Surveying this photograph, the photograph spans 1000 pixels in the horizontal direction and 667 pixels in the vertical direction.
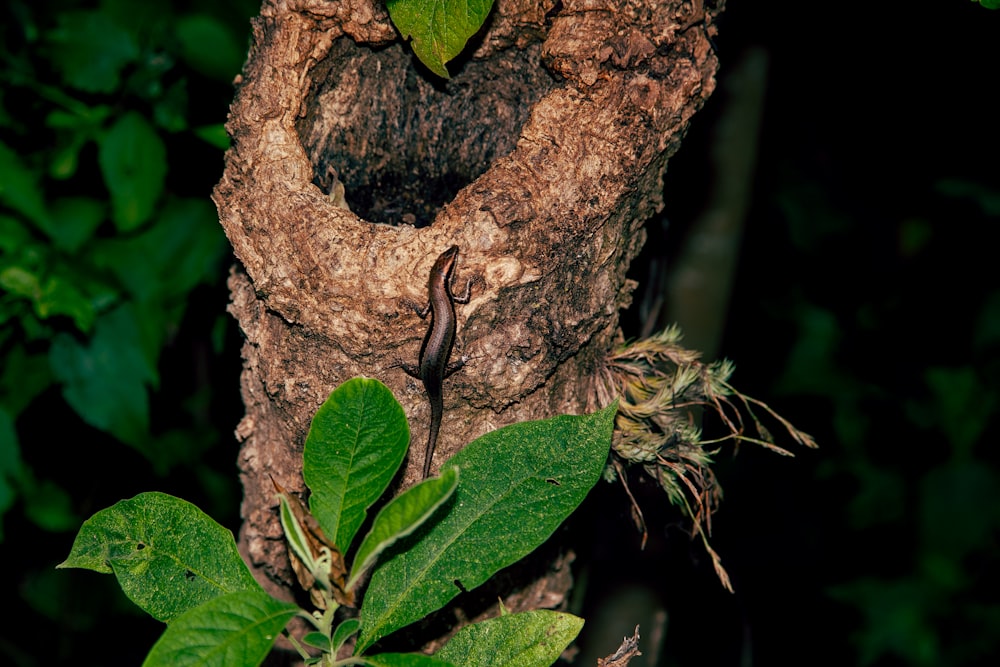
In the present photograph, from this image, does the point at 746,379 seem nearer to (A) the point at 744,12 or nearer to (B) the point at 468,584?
(A) the point at 744,12

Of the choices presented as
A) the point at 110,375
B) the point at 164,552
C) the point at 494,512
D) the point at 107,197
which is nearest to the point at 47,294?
the point at 110,375

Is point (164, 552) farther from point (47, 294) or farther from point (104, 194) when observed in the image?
point (104, 194)

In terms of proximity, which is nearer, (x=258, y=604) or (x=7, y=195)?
(x=258, y=604)

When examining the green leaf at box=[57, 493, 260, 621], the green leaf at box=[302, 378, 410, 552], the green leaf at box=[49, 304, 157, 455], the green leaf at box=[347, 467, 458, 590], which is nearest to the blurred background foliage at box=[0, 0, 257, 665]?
the green leaf at box=[49, 304, 157, 455]

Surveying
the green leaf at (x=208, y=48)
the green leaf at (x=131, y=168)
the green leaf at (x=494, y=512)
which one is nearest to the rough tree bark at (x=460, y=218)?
the green leaf at (x=494, y=512)

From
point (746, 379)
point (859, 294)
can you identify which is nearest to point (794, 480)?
point (746, 379)

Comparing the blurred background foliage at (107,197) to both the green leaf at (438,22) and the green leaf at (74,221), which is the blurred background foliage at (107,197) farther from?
the green leaf at (438,22)

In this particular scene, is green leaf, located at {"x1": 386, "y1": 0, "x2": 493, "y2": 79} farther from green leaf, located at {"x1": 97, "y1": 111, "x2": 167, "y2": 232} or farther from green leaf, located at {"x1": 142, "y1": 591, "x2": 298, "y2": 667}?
green leaf, located at {"x1": 97, "y1": 111, "x2": 167, "y2": 232}
